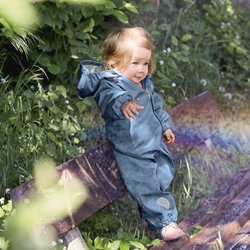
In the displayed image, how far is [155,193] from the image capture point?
3850 mm

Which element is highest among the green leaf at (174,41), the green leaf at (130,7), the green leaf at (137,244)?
the green leaf at (130,7)

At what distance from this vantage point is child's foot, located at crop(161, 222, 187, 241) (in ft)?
11.8

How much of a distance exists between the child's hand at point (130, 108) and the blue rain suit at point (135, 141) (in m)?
0.02

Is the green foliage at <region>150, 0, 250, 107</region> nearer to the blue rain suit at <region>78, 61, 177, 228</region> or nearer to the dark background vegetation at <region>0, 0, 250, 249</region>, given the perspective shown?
the dark background vegetation at <region>0, 0, 250, 249</region>

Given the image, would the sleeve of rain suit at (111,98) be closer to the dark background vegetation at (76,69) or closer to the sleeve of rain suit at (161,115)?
the sleeve of rain suit at (161,115)

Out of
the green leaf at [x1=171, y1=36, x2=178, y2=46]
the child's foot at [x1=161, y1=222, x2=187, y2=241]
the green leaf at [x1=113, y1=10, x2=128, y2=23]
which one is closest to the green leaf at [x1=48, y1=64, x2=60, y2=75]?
the green leaf at [x1=113, y1=10, x2=128, y2=23]

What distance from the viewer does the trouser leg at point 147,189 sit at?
3.81 m

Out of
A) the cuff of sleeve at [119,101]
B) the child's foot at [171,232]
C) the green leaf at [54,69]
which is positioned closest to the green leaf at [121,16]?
the green leaf at [54,69]

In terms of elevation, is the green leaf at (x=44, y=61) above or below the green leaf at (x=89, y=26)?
below

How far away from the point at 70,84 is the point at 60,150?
0.83 meters

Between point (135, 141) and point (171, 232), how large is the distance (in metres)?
0.57

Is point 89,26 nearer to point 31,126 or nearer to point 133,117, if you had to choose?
point 31,126

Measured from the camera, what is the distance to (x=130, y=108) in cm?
376

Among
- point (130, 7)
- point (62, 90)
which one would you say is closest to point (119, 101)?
point (62, 90)
